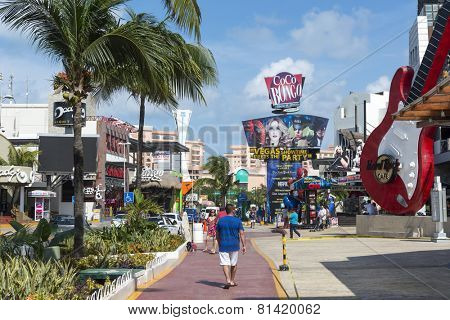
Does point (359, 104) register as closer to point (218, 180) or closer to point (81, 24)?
point (218, 180)

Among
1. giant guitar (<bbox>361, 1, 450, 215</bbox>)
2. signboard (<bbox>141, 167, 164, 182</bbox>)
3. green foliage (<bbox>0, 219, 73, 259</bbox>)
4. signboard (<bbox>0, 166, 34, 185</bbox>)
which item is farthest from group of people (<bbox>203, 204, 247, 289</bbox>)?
signboard (<bbox>141, 167, 164, 182</bbox>)

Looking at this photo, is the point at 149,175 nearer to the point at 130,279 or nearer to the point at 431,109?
the point at 130,279

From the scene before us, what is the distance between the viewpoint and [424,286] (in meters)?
10.6

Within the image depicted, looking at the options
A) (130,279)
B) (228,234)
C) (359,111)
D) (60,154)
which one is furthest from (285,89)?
(130,279)

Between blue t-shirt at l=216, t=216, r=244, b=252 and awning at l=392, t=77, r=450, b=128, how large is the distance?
3.69 m

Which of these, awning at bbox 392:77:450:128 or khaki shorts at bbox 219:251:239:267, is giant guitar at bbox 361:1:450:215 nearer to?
awning at bbox 392:77:450:128

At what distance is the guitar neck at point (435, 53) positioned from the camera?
20484 millimetres

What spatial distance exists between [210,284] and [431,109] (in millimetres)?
5296

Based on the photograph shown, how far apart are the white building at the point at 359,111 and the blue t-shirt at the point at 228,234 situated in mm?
73791

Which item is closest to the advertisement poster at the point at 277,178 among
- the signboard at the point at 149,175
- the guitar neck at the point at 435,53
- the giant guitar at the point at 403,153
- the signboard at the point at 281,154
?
the signboard at the point at 281,154

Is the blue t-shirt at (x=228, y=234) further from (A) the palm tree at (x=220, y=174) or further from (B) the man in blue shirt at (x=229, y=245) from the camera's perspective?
(A) the palm tree at (x=220, y=174)

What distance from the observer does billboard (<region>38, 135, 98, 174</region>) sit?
55.6 meters

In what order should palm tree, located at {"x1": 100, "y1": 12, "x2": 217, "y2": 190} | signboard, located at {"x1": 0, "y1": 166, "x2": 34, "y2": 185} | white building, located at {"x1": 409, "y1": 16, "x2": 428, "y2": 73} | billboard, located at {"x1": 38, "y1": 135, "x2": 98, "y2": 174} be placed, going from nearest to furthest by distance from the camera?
palm tree, located at {"x1": 100, "y1": 12, "x2": 217, "y2": 190}
signboard, located at {"x1": 0, "y1": 166, "x2": 34, "y2": 185}
billboard, located at {"x1": 38, "y1": 135, "x2": 98, "y2": 174}
white building, located at {"x1": 409, "y1": 16, "x2": 428, "y2": 73}

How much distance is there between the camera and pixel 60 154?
184 ft
